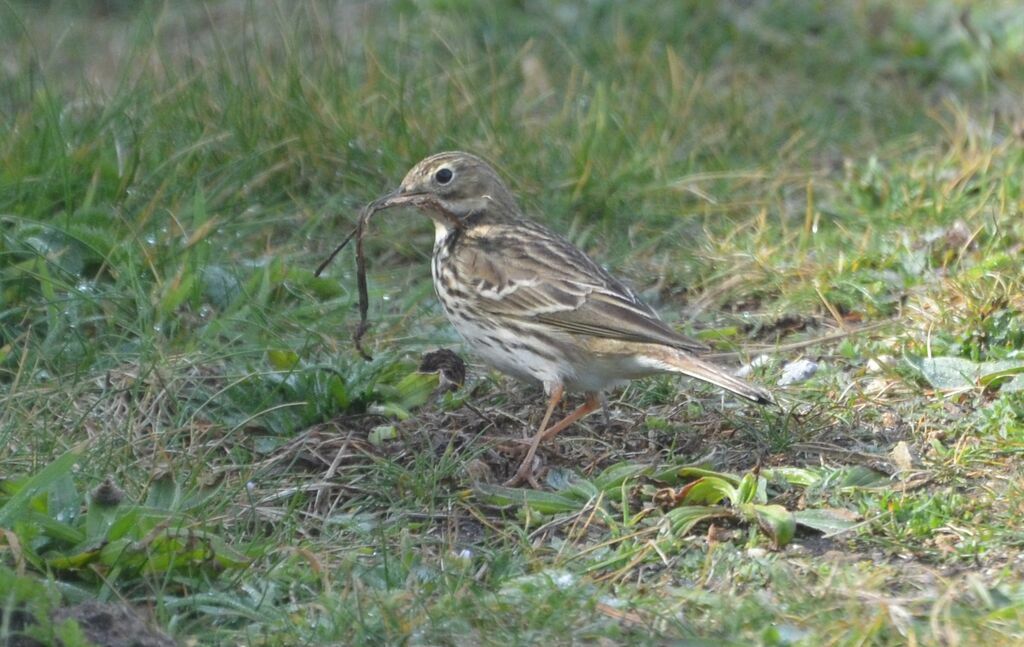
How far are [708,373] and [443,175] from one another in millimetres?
1674

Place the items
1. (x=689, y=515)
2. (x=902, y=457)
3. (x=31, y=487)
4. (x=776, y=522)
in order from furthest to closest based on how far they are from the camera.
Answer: (x=902, y=457) → (x=689, y=515) → (x=776, y=522) → (x=31, y=487)

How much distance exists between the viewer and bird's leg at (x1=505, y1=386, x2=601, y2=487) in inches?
212

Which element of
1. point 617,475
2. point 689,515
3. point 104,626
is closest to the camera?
point 104,626

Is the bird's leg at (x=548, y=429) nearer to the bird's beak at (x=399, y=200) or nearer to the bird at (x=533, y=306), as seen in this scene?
the bird at (x=533, y=306)

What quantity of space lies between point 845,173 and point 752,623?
4.72 m

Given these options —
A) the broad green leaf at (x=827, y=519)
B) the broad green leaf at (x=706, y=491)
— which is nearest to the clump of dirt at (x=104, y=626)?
the broad green leaf at (x=706, y=491)

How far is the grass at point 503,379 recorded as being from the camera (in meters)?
4.41

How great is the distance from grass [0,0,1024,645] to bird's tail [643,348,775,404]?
0.30 meters

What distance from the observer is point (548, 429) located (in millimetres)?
5785

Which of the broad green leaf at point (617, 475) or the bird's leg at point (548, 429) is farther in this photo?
the bird's leg at point (548, 429)

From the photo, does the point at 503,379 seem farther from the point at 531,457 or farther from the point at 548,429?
the point at 531,457

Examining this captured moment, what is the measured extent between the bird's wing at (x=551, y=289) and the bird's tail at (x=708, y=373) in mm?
52

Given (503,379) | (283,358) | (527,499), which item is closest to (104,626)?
(527,499)

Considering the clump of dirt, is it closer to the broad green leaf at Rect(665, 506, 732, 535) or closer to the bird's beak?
the broad green leaf at Rect(665, 506, 732, 535)
